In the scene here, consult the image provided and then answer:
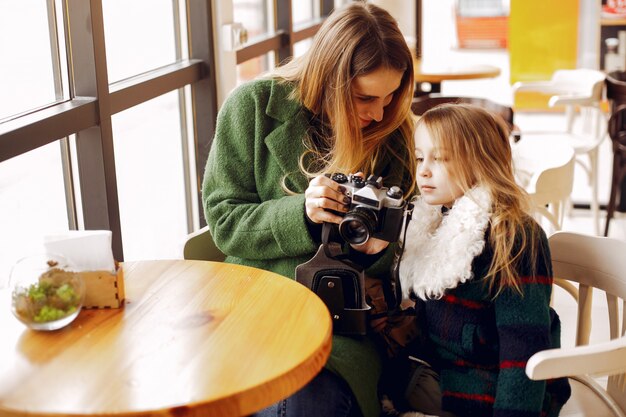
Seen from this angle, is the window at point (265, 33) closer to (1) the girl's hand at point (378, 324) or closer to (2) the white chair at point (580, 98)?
(2) the white chair at point (580, 98)

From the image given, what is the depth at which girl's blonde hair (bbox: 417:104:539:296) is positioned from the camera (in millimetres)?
1541

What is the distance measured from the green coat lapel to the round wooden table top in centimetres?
277

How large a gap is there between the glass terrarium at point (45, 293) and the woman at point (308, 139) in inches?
19.9

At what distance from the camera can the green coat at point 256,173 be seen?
1745mm

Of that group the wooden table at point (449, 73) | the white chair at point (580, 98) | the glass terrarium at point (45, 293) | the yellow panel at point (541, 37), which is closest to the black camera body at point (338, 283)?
the glass terrarium at point (45, 293)

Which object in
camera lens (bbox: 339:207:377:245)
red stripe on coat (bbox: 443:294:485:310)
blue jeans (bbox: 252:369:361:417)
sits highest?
camera lens (bbox: 339:207:377:245)

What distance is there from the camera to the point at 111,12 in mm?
2477

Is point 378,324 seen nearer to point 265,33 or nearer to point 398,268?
point 398,268

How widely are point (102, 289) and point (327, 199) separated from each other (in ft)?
1.46

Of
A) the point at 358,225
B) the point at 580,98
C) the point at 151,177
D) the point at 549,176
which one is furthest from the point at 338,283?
the point at 580,98

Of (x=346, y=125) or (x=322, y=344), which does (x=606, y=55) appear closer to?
(x=346, y=125)

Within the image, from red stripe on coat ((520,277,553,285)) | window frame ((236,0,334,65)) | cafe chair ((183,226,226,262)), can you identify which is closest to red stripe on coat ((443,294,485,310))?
red stripe on coat ((520,277,553,285))

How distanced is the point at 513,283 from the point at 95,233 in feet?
2.50

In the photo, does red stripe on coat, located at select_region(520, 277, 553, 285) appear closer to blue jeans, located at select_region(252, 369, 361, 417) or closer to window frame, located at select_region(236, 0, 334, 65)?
blue jeans, located at select_region(252, 369, 361, 417)
